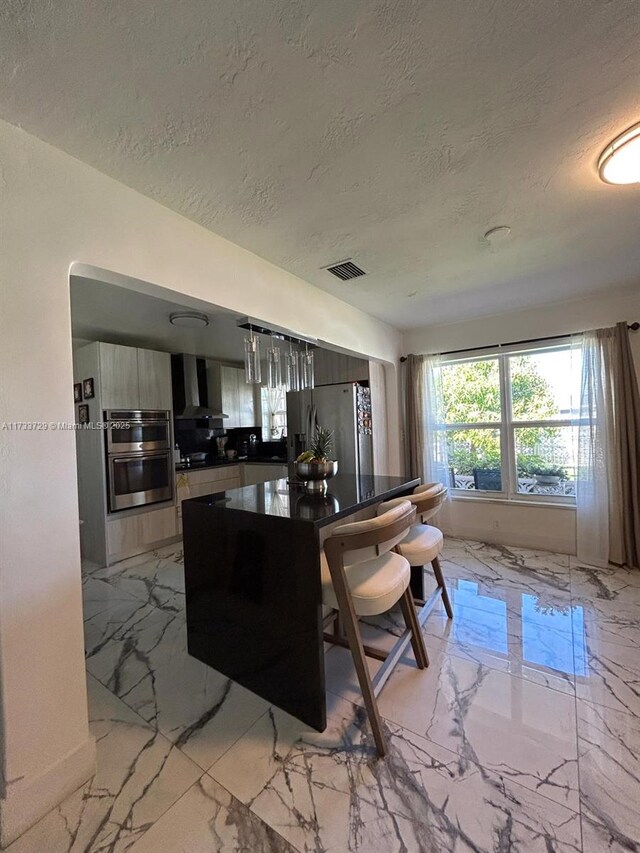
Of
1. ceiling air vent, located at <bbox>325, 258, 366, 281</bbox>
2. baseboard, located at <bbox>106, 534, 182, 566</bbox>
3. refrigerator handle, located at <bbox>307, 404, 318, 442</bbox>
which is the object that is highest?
ceiling air vent, located at <bbox>325, 258, 366, 281</bbox>

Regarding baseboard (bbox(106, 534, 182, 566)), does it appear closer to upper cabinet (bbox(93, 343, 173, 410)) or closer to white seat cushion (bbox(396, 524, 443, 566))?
upper cabinet (bbox(93, 343, 173, 410))

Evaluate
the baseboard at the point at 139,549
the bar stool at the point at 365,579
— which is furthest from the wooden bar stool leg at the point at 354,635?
the baseboard at the point at 139,549

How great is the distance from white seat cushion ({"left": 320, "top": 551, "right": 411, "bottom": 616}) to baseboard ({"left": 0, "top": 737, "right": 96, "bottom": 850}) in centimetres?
107

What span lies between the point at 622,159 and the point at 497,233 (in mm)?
646

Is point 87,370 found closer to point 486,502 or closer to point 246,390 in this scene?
point 246,390

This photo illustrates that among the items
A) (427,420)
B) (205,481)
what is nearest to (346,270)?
(427,420)

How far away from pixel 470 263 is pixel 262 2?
2004 mm

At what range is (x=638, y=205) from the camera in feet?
6.13

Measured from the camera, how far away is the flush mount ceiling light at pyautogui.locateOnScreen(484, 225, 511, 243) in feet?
6.69

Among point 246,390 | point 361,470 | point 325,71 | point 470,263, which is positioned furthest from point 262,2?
point 246,390

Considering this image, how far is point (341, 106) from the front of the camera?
1.23 metres

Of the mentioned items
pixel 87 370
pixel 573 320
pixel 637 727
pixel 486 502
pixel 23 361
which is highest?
pixel 573 320

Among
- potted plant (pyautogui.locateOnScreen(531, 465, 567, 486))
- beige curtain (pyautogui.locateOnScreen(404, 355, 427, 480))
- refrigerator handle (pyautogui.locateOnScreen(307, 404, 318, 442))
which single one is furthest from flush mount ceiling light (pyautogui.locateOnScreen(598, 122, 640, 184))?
refrigerator handle (pyautogui.locateOnScreen(307, 404, 318, 442))

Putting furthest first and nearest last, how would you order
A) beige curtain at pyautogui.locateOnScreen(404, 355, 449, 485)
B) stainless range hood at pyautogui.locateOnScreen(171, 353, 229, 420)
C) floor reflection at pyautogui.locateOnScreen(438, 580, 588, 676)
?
stainless range hood at pyautogui.locateOnScreen(171, 353, 229, 420), beige curtain at pyautogui.locateOnScreen(404, 355, 449, 485), floor reflection at pyautogui.locateOnScreen(438, 580, 588, 676)
